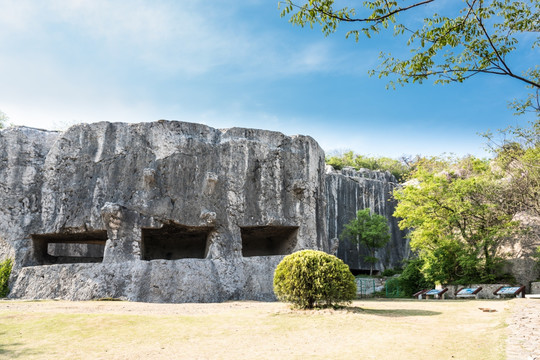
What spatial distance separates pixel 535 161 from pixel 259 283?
1282cm

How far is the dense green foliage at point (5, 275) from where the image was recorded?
1648 cm

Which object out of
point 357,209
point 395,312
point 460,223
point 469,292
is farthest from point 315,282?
point 357,209

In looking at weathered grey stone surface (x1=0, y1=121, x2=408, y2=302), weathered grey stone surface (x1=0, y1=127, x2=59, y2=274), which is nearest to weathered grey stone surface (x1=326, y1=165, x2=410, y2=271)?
weathered grey stone surface (x1=0, y1=121, x2=408, y2=302)

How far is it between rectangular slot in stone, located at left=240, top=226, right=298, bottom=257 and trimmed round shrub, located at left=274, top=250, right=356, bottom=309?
321 inches

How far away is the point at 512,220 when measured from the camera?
20156mm

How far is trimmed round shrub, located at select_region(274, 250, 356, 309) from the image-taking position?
10.8 m

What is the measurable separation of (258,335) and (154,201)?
36.6 feet

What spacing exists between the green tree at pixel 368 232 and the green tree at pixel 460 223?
952 centimetres

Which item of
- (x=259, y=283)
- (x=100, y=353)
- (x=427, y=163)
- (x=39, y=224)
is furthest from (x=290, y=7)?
(x=427, y=163)

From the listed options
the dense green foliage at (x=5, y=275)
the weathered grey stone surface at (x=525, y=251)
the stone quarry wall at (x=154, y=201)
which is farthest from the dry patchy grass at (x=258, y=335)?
the weathered grey stone surface at (x=525, y=251)

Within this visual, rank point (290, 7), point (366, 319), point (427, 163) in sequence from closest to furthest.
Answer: point (290, 7), point (366, 319), point (427, 163)

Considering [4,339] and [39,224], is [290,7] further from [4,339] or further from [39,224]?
[39,224]

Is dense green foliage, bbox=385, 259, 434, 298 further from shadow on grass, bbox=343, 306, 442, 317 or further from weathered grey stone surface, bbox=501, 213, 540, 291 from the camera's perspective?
shadow on grass, bbox=343, 306, 442, 317

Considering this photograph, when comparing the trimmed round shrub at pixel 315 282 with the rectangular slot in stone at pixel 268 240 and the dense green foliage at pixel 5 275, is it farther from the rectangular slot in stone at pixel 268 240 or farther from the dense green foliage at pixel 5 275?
the dense green foliage at pixel 5 275
